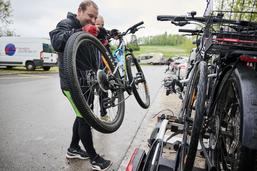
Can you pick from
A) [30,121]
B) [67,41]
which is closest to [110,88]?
[67,41]

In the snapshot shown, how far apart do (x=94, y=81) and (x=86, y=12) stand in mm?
753

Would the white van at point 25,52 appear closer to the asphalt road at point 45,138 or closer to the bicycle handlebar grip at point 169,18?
the asphalt road at point 45,138

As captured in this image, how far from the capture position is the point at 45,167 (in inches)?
99.8

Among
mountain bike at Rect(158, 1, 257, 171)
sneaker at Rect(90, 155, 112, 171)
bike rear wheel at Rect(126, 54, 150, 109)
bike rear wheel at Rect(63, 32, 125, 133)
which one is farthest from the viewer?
bike rear wheel at Rect(126, 54, 150, 109)

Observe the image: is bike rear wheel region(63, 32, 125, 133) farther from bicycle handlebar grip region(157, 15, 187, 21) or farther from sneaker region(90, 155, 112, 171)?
bicycle handlebar grip region(157, 15, 187, 21)

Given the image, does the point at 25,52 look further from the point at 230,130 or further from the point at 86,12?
the point at 230,130

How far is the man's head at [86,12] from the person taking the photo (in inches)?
99.0

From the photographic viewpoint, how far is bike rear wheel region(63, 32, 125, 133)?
1.99 metres

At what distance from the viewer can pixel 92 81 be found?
8.52 ft

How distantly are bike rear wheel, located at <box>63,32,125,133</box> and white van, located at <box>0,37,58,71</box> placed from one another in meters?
16.6

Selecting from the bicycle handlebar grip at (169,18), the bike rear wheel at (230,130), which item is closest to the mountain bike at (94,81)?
the bicycle handlebar grip at (169,18)

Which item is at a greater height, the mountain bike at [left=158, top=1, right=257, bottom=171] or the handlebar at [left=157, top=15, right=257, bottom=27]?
the handlebar at [left=157, top=15, right=257, bottom=27]

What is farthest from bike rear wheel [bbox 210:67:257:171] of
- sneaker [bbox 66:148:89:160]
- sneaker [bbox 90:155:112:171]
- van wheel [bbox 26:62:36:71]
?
van wheel [bbox 26:62:36:71]

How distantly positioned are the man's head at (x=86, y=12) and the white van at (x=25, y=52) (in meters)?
16.9
